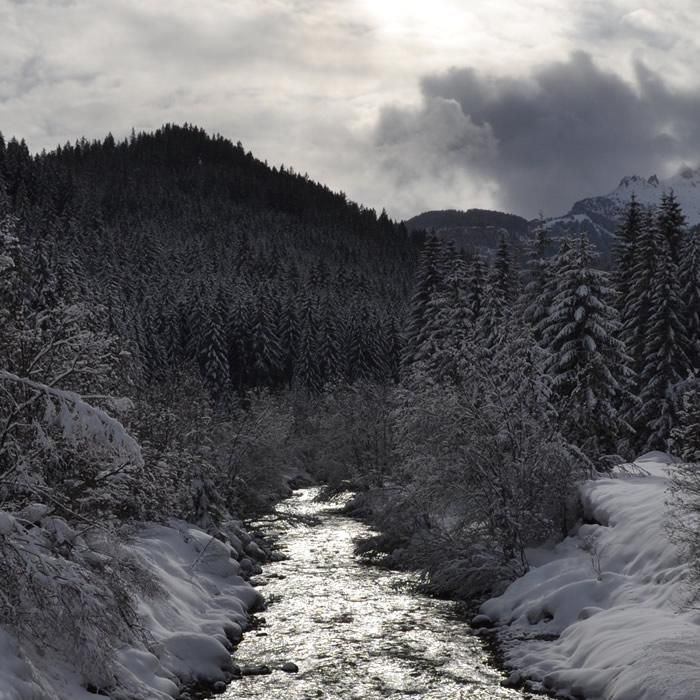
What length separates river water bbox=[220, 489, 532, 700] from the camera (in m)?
13.8

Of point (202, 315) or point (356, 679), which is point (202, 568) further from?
point (202, 315)

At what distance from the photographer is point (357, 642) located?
1658 centimetres

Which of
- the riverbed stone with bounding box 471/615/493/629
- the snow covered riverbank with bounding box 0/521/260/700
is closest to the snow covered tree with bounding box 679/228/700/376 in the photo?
the riverbed stone with bounding box 471/615/493/629

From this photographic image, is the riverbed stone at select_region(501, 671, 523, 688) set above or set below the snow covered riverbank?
below

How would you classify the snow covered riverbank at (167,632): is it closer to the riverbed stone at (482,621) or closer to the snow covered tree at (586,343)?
the riverbed stone at (482,621)

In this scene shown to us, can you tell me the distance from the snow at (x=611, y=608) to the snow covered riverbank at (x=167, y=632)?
6.20 meters

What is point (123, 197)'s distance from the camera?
18388 centimetres

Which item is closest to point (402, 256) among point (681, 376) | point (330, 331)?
point (330, 331)

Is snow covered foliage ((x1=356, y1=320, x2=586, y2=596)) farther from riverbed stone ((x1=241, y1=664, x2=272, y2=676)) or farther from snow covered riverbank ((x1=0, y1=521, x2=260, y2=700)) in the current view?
riverbed stone ((x1=241, y1=664, x2=272, y2=676))

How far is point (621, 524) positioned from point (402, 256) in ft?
562

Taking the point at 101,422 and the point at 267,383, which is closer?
the point at 101,422

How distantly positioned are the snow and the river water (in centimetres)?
114

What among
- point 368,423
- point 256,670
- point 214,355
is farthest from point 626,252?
point 214,355

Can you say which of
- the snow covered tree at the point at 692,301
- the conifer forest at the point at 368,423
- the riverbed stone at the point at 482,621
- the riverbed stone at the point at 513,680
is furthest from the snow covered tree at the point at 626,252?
the riverbed stone at the point at 513,680
